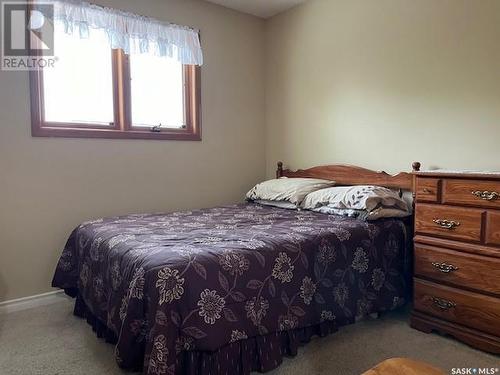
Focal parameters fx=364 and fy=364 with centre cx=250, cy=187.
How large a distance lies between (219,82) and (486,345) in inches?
113

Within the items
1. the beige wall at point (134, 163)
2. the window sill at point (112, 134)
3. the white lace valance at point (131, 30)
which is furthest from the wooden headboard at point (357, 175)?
the white lace valance at point (131, 30)

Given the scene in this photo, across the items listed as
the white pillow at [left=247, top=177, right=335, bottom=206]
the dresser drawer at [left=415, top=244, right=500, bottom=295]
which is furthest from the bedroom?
the white pillow at [left=247, top=177, right=335, bottom=206]

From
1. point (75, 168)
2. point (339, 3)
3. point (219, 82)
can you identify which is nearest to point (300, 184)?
point (219, 82)

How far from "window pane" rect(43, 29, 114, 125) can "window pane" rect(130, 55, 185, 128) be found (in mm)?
212

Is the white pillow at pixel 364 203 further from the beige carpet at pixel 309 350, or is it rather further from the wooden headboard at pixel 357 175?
the beige carpet at pixel 309 350

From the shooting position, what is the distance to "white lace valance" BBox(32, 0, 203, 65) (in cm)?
261

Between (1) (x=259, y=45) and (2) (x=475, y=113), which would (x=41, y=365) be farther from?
(1) (x=259, y=45)

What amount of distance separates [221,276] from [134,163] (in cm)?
175

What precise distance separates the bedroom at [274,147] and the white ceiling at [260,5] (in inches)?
0.9

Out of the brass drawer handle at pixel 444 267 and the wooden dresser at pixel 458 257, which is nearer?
the wooden dresser at pixel 458 257

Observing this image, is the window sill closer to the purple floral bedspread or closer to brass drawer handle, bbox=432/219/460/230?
the purple floral bedspread

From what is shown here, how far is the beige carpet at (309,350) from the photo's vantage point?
71.9 inches

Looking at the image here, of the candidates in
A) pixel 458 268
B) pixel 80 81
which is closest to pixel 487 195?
pixel 458 268

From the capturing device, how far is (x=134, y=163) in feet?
9.92
